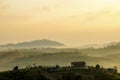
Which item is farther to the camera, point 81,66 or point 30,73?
point 81,66

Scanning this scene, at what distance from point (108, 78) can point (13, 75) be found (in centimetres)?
3045

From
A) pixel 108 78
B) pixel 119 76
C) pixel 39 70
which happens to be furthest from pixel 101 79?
pixel 39 70

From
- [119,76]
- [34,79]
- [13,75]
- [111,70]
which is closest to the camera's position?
[34,79]

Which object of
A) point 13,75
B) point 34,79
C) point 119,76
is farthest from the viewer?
point 119,76

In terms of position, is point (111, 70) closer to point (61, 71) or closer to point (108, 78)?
point (108, 78)

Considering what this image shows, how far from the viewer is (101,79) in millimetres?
126125

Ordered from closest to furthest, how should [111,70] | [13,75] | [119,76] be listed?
[13,75], [119,76], [111,70]

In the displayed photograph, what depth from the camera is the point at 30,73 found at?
386 ft

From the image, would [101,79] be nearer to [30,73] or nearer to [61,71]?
[61,71]

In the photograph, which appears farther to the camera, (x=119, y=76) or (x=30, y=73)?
(x=119, y=76)

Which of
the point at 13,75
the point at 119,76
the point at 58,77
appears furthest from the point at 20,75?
the point at 119,76

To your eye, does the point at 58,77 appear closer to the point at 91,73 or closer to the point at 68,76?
the point at 68,76

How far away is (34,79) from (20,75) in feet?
24.6

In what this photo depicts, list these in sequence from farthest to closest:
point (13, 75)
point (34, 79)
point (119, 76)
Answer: point (119, 76), point (13, 75), point (34, 79)
